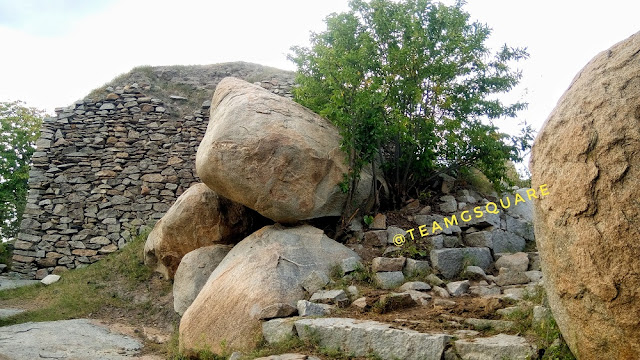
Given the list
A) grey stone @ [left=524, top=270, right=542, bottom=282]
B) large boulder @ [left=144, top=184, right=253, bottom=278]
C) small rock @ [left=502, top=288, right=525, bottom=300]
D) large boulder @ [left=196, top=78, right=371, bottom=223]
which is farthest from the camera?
large boulder @ [left=144, top=184, right=253, bottom=278]


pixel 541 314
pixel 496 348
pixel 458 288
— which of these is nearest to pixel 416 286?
pixel 458 288

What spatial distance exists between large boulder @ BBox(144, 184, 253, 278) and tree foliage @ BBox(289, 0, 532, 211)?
199cm

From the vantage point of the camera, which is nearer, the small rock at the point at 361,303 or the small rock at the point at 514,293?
the small rock at the point at 514,293

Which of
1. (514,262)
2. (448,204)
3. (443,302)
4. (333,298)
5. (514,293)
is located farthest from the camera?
(448,204)

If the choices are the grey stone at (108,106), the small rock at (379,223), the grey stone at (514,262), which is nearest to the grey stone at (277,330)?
the small rock at (379,223)

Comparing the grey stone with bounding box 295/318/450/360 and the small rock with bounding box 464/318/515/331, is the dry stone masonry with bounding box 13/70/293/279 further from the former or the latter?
Result: the small rock with bounding box 464/318/515/331

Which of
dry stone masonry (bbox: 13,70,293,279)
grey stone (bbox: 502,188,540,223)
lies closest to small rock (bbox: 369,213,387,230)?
grey stone (bbox: 502,188,540,223)

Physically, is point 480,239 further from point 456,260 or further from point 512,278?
point 512,278

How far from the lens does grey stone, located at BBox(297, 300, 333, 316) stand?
5.61m

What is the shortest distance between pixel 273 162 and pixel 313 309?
2.20 m

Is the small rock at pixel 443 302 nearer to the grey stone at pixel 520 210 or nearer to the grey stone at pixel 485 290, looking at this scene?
the grey stone at pixel 485 290

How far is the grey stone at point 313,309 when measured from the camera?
561cm

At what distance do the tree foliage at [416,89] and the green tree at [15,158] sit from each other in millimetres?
11557

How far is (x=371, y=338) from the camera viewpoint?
4.69 metres
